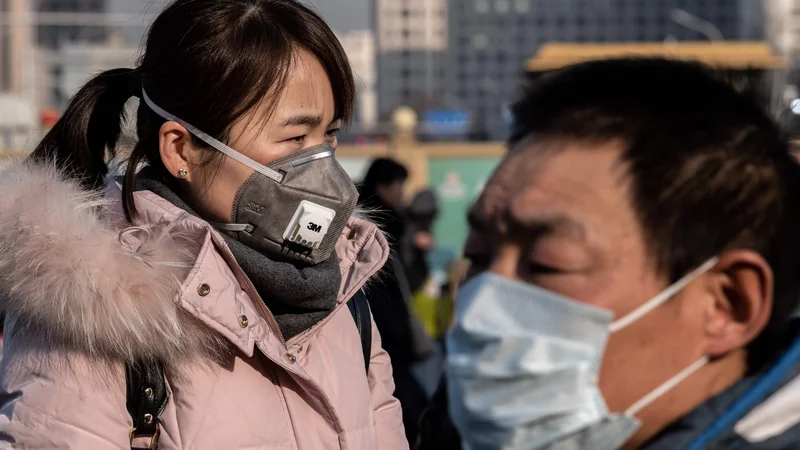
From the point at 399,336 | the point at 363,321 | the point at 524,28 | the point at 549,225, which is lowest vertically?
the point at 524,28

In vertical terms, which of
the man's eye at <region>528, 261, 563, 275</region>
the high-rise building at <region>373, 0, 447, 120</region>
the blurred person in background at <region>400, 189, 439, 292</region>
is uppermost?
the man's eye at <region>528, 261, 563, 275</region>

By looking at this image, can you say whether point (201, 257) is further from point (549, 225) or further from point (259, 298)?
point (549, 225)

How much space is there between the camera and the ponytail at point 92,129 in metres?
2.59

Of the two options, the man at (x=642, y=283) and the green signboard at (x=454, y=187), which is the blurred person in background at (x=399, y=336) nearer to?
the man at (x=642, y=283)

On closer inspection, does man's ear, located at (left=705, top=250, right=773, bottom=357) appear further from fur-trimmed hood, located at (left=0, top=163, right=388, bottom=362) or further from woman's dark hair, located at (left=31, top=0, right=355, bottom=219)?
woman's dark hair, located at (left=31, top=0, right=355, bottom=219)

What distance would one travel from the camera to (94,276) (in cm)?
222

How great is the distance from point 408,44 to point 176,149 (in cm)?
14535

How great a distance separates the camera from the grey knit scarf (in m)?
2.44

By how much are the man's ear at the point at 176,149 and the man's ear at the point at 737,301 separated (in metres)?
1.37

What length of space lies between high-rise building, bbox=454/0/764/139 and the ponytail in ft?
425

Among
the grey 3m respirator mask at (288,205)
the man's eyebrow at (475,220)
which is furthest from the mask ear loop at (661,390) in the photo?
the grey 3m respirator mask at (288,205)

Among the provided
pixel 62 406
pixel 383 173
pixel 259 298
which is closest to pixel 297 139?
pixel 259 298

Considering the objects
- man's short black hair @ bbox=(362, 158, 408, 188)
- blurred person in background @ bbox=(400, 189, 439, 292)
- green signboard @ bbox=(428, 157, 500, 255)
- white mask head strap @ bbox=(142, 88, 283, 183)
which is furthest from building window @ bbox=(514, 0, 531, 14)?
white mask head strap @ bbox=(142, 88, 283, 183)

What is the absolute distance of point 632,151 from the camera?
1.54m
